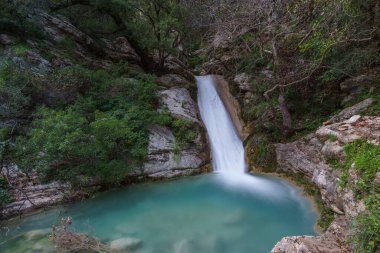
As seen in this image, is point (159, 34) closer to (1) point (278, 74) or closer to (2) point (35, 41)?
(2) point (35, 41)

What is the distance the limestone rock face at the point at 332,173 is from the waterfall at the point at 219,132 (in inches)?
72.2

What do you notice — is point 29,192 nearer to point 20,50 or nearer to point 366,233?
point 20,50

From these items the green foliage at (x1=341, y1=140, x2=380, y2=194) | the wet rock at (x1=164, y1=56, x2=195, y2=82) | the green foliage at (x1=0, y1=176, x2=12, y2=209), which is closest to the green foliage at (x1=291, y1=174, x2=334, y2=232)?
the green foliage at (x1=341, y1=140, x2=380, y2=194)

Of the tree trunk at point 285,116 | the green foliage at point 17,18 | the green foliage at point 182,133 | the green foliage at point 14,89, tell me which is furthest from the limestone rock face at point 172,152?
the green foliage at point 17,18

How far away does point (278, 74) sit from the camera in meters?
8.62

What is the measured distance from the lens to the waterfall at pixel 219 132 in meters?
9.04

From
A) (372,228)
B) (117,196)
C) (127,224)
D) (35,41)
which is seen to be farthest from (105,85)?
(372,228)

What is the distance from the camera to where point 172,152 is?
876 cm

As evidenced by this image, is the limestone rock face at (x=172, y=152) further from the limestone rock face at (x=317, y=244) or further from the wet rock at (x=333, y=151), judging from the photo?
the limestone rock face at (x=317, y=244)

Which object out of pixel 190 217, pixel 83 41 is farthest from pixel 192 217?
pixel 83 41

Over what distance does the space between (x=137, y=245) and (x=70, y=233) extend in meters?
1.22

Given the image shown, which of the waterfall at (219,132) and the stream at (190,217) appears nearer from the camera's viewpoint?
the stream at (190,217)

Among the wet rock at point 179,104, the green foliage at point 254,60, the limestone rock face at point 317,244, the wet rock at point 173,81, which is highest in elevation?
the green foliage at point 254,60

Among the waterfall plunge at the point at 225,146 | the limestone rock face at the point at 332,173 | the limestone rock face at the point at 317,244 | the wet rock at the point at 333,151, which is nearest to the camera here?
the limestone rock face at the point at 317,244
